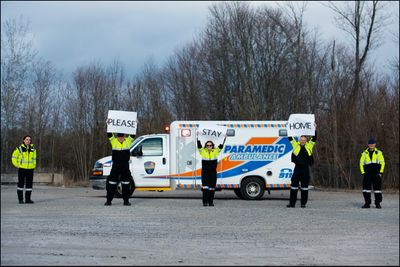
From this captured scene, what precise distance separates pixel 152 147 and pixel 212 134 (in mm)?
2562

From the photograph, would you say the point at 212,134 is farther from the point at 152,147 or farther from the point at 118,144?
the point at 118,144

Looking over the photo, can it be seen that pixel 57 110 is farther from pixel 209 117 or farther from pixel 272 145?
pixel 272 145

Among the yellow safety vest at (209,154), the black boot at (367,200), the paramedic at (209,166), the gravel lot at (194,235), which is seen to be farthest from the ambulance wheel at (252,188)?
the black boot at (367,200)

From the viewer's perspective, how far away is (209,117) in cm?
4631

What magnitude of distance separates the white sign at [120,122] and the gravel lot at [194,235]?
2221 millimetres

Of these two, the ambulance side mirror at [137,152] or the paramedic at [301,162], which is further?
the ambulance side mirror at [137,152]

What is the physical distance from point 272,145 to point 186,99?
88.3 feet

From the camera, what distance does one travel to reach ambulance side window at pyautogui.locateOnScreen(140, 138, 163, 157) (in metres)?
21.1

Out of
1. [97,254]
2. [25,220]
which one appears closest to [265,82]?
[25,220]

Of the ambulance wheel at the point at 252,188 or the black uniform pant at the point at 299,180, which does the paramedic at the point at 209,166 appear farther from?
the ambulance wheel at the point at 252,188

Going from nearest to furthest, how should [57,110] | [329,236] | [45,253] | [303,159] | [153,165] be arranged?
[45,253] < [329,236] < [303,159] < [153,165] < [57,110]

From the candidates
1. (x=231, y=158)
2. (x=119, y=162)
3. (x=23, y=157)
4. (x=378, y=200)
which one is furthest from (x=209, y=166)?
(x=23, y=157)

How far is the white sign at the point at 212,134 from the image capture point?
64.4 feet

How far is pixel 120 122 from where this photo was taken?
18125 mm
